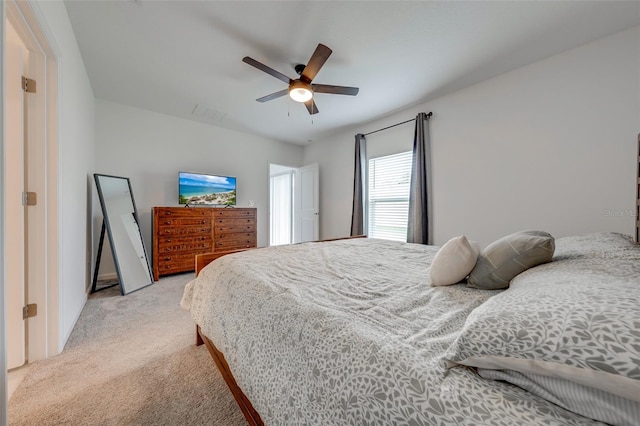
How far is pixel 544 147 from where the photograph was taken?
2.40 m

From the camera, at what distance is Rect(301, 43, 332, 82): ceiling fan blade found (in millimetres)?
1848

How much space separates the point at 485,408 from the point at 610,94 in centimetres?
315

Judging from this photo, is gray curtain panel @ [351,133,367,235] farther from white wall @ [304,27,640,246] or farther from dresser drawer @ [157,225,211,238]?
dresser drawer @ [157,225,211,238]

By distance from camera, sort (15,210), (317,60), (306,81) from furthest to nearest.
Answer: (306,81)
(317,60)
(15,210)

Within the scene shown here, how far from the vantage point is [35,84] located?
5.08ft

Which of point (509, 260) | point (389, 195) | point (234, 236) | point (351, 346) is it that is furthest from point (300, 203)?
point (351, 346)

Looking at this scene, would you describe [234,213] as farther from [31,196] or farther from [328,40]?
[328,40]

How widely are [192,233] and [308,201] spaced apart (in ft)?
7.67

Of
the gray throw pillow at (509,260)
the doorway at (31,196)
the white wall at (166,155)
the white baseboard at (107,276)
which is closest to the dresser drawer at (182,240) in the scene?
the white wall at (166,155)

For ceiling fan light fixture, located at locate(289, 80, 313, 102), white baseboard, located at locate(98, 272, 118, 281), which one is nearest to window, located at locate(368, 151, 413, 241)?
ceiling fan light fixture, located at locate(289, 80, 313, 102)

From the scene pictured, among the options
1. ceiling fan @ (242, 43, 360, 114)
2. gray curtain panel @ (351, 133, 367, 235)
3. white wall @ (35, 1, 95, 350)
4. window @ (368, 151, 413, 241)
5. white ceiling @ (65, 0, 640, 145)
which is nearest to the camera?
white wall @ (35, 1, 95, 350)

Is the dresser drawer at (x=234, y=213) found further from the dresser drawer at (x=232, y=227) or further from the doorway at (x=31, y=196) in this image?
the doorway at (x=31, y=196)

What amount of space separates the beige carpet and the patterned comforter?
35 cm

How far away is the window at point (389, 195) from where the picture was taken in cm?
364
